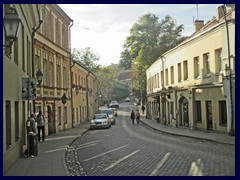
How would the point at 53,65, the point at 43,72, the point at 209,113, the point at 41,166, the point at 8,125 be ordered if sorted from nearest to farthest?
the point at 8,125
the point at 41,166
the point at 209,113
the point at 43,72
the point at 53,65

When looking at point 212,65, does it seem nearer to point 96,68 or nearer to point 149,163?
point 149,163

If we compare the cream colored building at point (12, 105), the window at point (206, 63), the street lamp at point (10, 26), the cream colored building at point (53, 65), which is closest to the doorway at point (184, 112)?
the window at point (206, 63)

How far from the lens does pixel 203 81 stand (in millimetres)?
23500

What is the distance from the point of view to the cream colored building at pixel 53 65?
22.8 metres

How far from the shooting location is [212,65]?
22.1 m

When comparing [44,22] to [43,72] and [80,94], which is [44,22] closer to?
[43,72]

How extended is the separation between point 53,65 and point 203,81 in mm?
10620

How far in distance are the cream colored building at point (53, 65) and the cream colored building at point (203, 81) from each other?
343 inches

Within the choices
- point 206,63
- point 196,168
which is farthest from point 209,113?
point 196,168

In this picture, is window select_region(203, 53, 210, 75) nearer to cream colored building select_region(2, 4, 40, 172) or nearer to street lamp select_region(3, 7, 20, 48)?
cream colored building select_region(2, 4, 40, 172)

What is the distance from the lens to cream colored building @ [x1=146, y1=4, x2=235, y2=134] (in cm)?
1995

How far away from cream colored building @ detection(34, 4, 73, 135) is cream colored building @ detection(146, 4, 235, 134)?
343 inches

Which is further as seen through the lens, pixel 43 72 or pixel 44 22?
pixel 44 22

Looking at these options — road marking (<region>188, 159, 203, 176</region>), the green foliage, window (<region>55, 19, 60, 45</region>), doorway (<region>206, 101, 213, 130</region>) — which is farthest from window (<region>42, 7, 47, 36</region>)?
the green foliage
